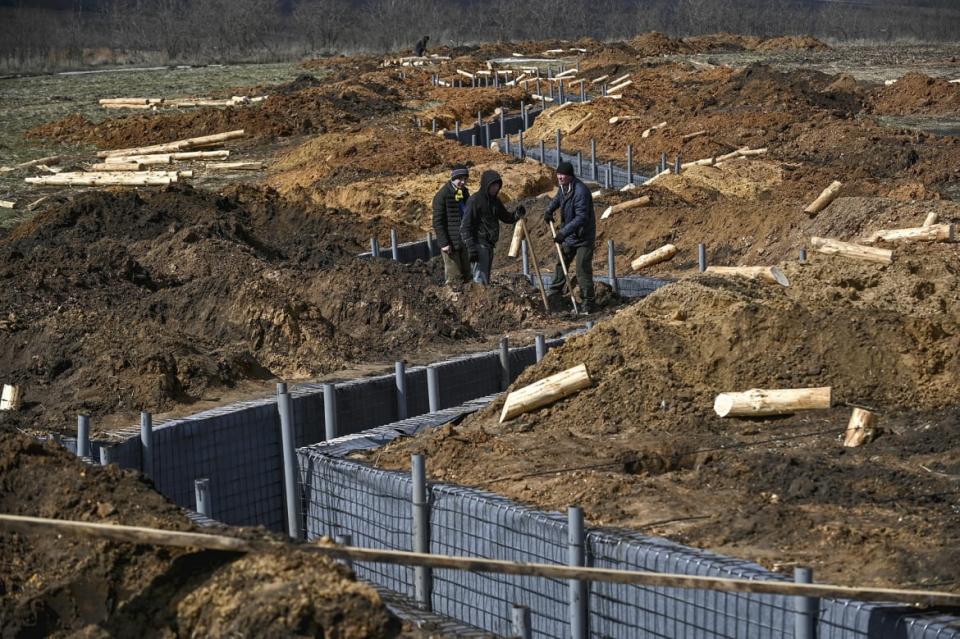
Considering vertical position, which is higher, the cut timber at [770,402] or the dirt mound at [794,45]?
the cut timber at [770,402]

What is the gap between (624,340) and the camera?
1109 centimetres

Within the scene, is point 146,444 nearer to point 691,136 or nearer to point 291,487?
point 291,487

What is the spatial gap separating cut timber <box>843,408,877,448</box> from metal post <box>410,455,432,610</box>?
3.01 metres

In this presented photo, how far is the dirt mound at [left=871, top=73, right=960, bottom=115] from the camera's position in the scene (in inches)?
1532

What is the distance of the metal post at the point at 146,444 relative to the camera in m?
9.65

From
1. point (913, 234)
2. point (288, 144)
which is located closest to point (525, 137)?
point (288, 144)

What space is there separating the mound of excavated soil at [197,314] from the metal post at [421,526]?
13.8 ft

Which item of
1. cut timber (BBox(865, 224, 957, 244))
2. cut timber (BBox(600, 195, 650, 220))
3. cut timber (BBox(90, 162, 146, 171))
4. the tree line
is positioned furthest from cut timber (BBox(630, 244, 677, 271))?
the tree line

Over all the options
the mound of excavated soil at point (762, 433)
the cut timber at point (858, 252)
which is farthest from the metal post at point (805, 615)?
the cut timber at point (858, 252)

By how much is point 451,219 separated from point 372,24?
72609mm

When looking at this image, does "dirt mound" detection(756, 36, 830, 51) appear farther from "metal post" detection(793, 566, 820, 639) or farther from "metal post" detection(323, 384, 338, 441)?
"metal post" detection(793, 566, 820, 639)

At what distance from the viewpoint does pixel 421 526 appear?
8273 mm

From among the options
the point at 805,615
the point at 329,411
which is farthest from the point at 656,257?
the point at 805,615

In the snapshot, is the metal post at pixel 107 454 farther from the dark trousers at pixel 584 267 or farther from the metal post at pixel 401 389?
the dark trousers at pixel 584 267
